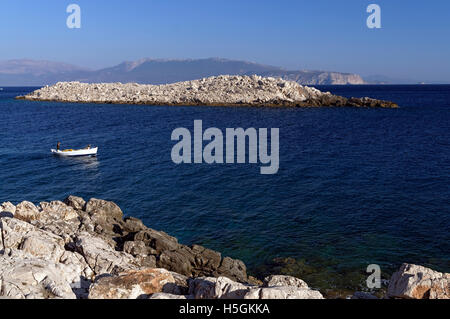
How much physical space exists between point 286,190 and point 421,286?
21993mm

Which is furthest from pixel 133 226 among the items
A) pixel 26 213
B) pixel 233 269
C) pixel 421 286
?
pixel 421 286

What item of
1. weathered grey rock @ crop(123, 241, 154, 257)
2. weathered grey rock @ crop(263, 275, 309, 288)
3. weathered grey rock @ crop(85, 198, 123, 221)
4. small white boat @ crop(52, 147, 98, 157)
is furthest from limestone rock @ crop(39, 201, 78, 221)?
small white boat @ crop(52, 147, 98, 157)

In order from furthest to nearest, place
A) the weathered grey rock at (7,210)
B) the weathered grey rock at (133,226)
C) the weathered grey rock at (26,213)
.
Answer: the weathered grey rock at (133,226) → the weathered grey rock at (7,210) → the weathered grey rock at (26,213)

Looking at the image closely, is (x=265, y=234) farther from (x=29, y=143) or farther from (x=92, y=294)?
(x=29, y=143)

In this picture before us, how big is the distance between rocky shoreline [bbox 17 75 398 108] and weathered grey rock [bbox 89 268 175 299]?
325 feet

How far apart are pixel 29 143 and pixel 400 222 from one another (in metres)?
55.3

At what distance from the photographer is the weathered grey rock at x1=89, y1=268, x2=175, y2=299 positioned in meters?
12.3

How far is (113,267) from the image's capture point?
16359 millimetres

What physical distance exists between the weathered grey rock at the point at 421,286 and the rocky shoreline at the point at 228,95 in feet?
324

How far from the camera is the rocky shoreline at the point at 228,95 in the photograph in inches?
4397

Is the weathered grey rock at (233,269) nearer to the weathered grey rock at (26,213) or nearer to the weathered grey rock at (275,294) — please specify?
the weathered grey rock at (275,294)

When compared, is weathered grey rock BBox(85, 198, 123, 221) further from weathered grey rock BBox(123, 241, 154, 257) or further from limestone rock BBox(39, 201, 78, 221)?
weathered grey rock BBox(123, 241, 154, 257)

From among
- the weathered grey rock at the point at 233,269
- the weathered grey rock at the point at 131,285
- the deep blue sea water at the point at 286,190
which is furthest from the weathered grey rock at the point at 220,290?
the deep blue sea water at the point at 286,190
